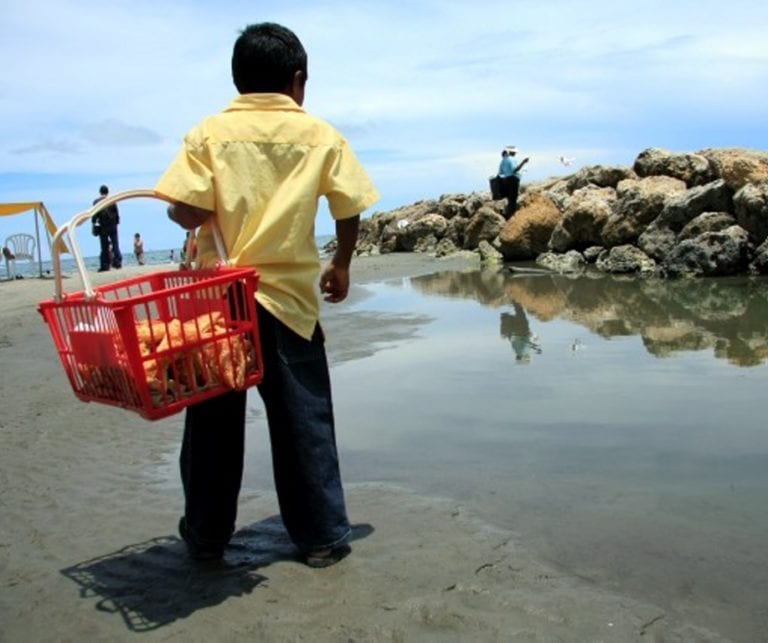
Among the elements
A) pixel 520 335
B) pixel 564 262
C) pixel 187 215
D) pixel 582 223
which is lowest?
pixel 520 335

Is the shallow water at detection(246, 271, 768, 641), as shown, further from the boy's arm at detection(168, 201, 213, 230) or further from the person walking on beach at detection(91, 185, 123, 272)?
the person walking on beach at detection(91, 185, 123, 272)

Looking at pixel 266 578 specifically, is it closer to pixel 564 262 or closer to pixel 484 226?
pixel 564 262

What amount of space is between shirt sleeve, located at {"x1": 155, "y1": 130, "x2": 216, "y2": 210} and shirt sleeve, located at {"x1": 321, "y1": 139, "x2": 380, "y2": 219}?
1.34 feet

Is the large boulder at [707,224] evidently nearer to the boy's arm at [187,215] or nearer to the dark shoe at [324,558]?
the dark shoe at [324,558]

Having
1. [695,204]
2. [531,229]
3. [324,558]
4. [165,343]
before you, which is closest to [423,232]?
[531,229]

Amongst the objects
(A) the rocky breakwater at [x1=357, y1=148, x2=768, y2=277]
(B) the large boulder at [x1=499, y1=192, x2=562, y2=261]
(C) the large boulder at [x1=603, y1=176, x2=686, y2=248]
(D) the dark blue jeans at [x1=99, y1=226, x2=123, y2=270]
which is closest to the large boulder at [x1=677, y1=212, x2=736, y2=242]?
(A) the rocky breakwater at [x1=357, y1=148, x2=768, y2=277]

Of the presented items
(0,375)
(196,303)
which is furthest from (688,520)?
(0,375)

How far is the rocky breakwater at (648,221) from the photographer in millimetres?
11289

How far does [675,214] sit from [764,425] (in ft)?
30.3

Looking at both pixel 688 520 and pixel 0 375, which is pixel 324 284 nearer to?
pixel 688 520

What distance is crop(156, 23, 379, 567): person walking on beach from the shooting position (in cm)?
283

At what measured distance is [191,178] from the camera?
2779mm

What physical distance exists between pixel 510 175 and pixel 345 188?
16.3 meters

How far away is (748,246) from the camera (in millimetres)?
11227
